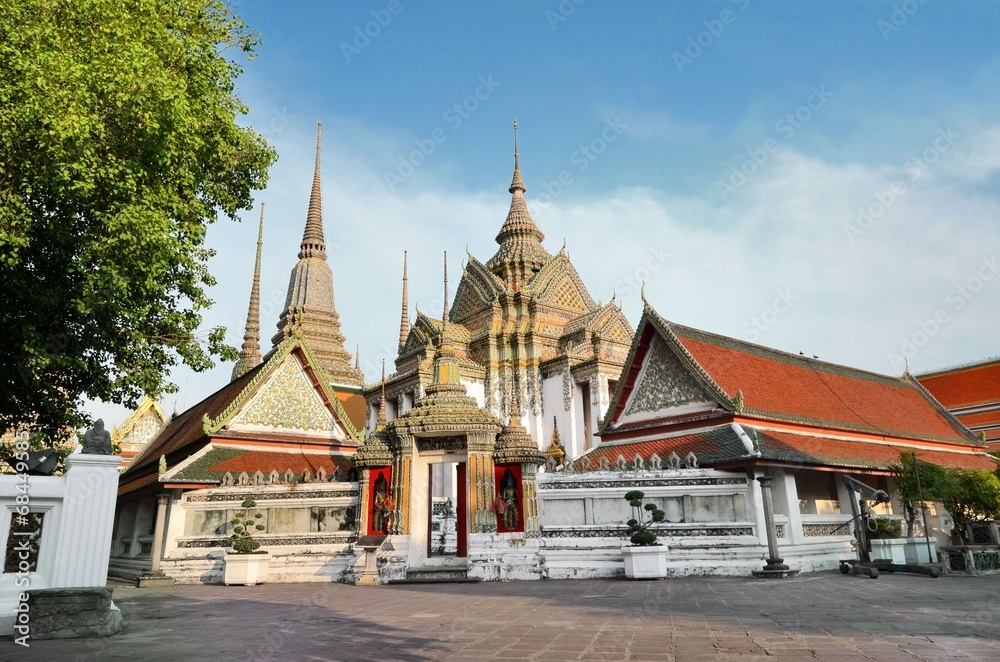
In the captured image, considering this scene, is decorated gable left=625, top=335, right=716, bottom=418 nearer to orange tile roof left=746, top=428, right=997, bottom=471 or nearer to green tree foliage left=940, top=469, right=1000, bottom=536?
orange tile roof left=746, top=428, right=997, bottom=471

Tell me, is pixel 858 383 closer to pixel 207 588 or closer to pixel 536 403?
pixel 536 403

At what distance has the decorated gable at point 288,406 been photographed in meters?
18.6

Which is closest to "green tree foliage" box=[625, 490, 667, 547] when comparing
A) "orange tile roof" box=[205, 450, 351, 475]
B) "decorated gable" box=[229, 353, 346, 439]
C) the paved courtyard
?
the paved courtyard

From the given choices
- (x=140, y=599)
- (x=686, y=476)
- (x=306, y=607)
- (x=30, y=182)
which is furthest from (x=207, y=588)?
(x=686, y=476)

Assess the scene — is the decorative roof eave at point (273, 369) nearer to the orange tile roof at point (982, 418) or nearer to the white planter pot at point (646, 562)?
the white planter pot at point (646, 562)

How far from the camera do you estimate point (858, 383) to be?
73.3 ft

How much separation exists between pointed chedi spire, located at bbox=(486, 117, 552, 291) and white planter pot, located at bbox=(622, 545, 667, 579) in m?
23.3

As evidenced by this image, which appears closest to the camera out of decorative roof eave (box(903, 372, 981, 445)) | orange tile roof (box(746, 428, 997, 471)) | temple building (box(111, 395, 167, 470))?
orange tile roof (box(746, 428, 997, 471))

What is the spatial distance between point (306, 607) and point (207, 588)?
5198 millimetres

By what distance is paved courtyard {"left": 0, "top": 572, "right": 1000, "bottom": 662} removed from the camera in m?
5.45

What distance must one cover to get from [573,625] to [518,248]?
31.2 m

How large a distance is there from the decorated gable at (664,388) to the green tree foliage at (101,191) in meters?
10.9

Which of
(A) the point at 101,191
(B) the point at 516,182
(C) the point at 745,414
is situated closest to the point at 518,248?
(B) the point at 516,182

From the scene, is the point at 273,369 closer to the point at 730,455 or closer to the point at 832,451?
the point at 730,455
